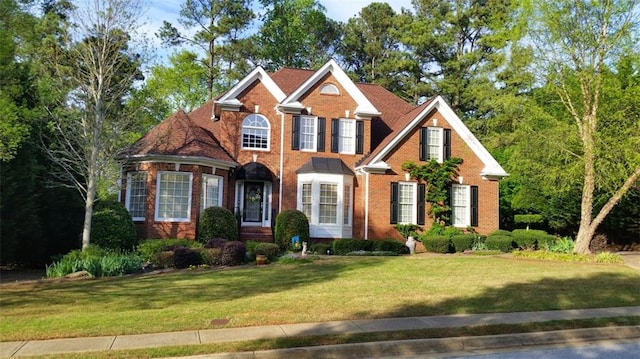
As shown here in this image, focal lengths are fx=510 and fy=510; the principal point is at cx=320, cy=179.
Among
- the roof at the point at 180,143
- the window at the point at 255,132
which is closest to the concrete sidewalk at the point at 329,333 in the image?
the roof at the point at 180,143

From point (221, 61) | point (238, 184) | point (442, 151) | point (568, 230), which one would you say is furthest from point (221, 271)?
point (221, 61)

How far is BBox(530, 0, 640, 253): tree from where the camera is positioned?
58.6 ft

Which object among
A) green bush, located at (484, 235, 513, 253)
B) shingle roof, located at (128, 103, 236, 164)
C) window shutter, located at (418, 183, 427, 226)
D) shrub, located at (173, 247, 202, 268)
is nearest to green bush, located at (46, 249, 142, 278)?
shrub, located at (173, 247, 202, 268)

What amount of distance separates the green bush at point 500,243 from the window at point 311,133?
843 centimetres

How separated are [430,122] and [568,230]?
38.8ft

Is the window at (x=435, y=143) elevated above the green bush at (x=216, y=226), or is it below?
above

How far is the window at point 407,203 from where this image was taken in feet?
75.6

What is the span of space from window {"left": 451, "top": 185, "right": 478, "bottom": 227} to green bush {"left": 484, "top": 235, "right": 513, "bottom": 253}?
2.22m

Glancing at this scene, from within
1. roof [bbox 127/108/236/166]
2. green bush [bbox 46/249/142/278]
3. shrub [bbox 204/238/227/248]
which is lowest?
green bush [bbox 46/249/142/278]

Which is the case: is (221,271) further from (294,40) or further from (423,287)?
(294,40)

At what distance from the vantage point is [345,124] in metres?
24.2

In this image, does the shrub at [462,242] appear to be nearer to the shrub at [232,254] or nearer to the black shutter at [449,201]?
the black shutter at [449,201]

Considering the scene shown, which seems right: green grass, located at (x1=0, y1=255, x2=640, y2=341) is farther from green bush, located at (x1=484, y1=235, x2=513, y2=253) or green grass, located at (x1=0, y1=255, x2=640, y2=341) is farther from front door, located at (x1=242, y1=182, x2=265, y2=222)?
front door, located at (x1=242, y1=182, x2=265, y2=222)

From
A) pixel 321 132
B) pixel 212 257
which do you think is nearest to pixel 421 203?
pixel 321 132
